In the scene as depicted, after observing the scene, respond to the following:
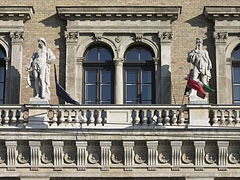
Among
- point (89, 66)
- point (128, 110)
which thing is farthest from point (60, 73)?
point (128, 110)

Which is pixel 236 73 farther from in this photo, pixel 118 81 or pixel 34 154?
pixel 34 154

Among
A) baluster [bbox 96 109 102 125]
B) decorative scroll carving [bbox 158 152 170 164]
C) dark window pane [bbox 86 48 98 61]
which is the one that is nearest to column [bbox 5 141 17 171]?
baluster [bbox 96 109 102 125]

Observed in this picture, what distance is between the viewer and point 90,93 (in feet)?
94.3

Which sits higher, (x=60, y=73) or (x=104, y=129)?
(x=60, y=73)

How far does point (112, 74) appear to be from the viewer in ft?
95.0

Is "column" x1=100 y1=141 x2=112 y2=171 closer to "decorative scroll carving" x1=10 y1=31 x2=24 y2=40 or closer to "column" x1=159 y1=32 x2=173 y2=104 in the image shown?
"column" x1=159 y1=32 x2=173 y2=104

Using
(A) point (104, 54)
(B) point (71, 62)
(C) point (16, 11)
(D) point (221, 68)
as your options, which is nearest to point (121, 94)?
(A) point (104, 54)

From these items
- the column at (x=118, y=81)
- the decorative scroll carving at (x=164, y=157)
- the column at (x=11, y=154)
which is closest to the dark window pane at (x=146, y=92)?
the column at (x=118, y=81)

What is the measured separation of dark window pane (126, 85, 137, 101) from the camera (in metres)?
28.7

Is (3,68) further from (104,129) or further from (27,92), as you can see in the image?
(104,129)

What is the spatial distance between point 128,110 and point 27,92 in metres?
4.09

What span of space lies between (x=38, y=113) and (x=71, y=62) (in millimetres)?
3355

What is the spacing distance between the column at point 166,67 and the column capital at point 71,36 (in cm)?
279

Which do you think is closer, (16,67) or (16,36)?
(16,67)
